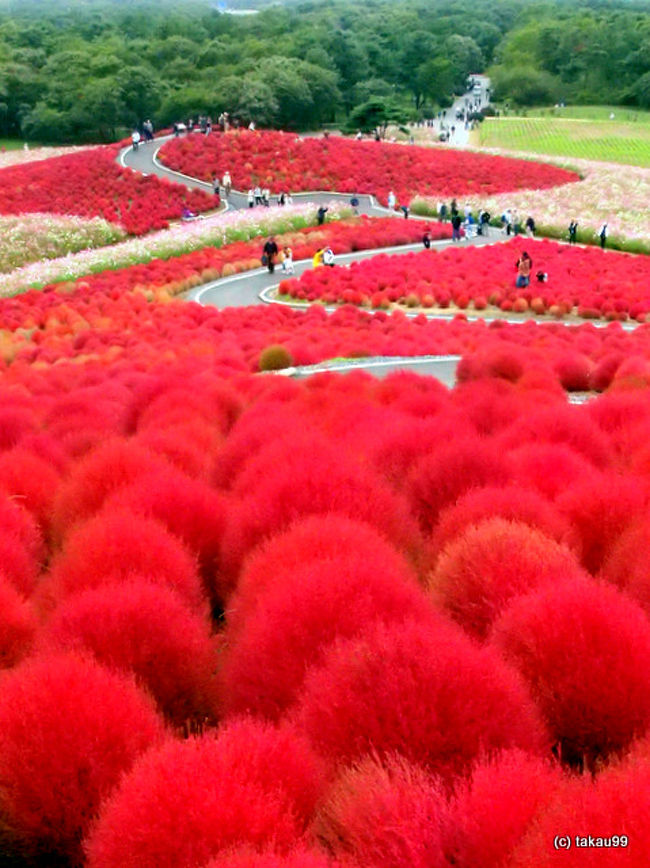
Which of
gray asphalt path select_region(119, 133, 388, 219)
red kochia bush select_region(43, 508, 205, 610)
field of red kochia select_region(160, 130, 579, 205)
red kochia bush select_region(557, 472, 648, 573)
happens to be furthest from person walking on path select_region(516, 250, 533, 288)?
red kochia bush select_region(43, 508, 205, 610)

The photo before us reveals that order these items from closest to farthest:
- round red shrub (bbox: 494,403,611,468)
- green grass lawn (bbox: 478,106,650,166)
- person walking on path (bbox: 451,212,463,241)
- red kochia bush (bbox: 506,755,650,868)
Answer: red kochia bush (bbox: 506,755,650,868)
round red shrub (bbox: 494,403,611,468)
person walking on path (bbox: 451,212,463,241)
green grass lawn (bbox: 478,106,650,166)

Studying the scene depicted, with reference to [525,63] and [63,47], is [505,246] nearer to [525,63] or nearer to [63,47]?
[63,47]

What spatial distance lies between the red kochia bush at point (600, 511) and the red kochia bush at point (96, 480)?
2565 mm

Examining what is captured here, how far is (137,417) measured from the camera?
9.27 m

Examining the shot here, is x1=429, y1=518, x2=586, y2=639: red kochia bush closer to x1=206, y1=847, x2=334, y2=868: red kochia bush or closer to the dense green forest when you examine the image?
x1=206, y1=847, x2=334, y2=868: red kochia bush

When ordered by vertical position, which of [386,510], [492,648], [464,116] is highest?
[492,648]

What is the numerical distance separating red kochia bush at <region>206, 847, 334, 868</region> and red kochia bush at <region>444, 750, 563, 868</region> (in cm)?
34

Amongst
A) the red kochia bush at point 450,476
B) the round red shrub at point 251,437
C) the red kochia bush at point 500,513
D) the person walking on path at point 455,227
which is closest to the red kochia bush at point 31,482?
the round red shrub at point 251,437

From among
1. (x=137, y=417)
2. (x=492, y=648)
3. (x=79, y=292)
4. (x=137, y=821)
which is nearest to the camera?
(x=137, y=821)

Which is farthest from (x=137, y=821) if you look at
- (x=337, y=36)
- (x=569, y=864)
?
(x=337, y=36)

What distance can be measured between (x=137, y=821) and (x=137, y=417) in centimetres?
690

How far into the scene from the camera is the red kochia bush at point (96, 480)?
227 inches

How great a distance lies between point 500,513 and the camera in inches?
196

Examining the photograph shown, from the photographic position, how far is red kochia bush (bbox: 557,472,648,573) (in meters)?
5.21
